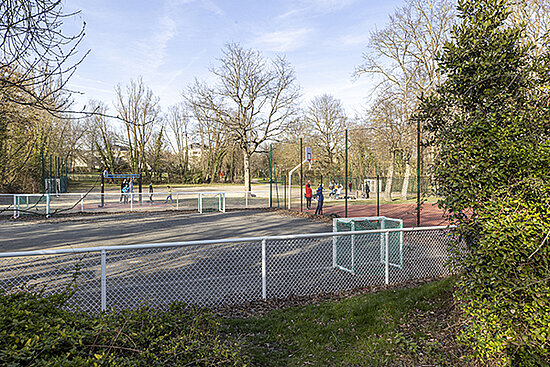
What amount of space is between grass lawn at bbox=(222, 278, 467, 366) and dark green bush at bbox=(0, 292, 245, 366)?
0.87 metres

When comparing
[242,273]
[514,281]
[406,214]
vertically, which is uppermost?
[514,281]

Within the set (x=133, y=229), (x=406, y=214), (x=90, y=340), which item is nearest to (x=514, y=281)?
(x=90, y=340)

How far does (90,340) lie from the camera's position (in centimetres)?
237

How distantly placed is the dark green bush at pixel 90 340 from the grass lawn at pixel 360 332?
0.87 meters

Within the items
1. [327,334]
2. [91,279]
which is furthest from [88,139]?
[327,334]

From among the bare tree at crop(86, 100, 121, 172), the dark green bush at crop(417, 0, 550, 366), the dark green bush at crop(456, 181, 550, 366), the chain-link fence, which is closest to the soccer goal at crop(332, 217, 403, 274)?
the chain-link fence

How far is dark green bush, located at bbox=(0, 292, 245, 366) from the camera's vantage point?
78.7 inches

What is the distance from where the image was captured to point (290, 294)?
543cm

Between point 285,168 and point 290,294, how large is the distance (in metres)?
43.0

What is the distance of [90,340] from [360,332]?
276 cm

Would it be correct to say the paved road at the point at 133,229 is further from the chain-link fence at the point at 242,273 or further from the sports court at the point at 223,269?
the chain-link fence at the point at 242,273

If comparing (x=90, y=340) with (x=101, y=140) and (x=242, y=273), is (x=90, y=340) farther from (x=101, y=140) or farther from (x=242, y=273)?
(x=101, y=140)

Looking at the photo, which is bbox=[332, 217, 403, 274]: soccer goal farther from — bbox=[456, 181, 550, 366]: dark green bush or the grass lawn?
bbox=[456, 181, 550, 366]: dark green bush

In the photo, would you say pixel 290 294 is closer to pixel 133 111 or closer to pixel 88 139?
pixel 133 111
